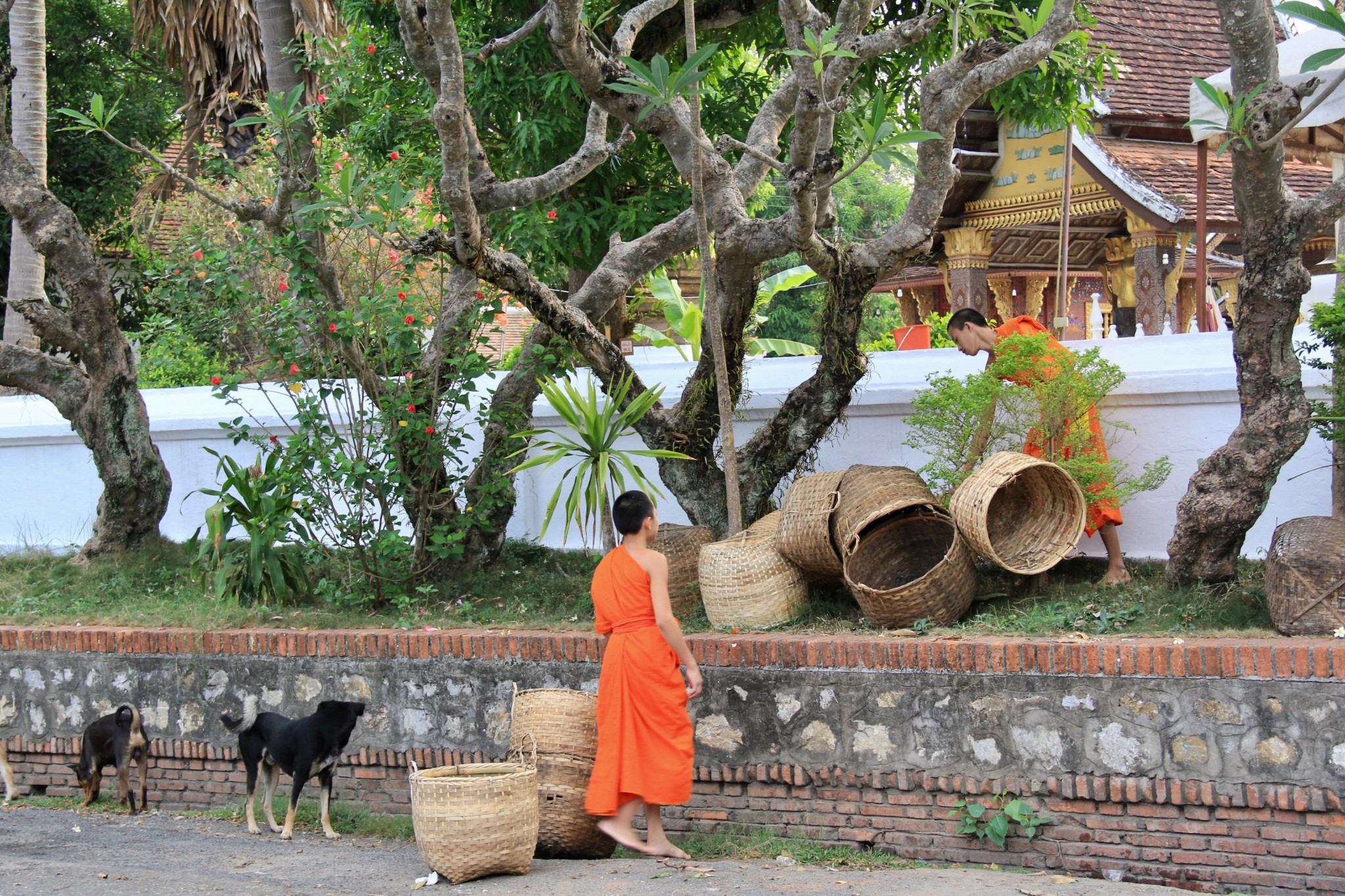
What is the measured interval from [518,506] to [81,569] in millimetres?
3018

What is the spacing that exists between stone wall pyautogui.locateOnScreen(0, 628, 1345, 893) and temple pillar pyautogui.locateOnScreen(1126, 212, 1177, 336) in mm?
7140

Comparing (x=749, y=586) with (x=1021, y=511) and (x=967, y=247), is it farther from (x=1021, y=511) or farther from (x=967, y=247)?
(x=967, y=247)

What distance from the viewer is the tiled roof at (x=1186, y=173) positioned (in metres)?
10.9

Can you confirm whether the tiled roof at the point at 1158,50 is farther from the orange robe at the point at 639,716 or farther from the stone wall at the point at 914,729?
the orange robe at the point at 639,716

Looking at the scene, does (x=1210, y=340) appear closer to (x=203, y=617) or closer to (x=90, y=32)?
(x=203, y=617)

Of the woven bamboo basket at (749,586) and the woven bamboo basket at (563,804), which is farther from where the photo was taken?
the woven bamboo basket at (749,586)

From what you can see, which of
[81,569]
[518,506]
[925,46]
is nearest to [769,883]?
[518,506]

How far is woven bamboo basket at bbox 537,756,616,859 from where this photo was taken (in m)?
5.25

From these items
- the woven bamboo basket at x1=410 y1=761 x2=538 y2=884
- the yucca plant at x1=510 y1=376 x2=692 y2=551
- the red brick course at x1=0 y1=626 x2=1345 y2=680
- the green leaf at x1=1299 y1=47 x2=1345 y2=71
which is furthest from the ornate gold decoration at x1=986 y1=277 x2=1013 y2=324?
the woven bamboo basket at x1=410 y1=761 x2=538 y2=884

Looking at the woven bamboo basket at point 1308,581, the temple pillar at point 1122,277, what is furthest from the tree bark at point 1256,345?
the temple pillar at point 1122,277

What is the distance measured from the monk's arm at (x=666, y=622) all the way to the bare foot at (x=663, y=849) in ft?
2.14

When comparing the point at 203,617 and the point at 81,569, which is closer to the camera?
the point at 203,617

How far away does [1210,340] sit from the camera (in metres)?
6.61

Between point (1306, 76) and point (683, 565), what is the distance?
15.5ft
